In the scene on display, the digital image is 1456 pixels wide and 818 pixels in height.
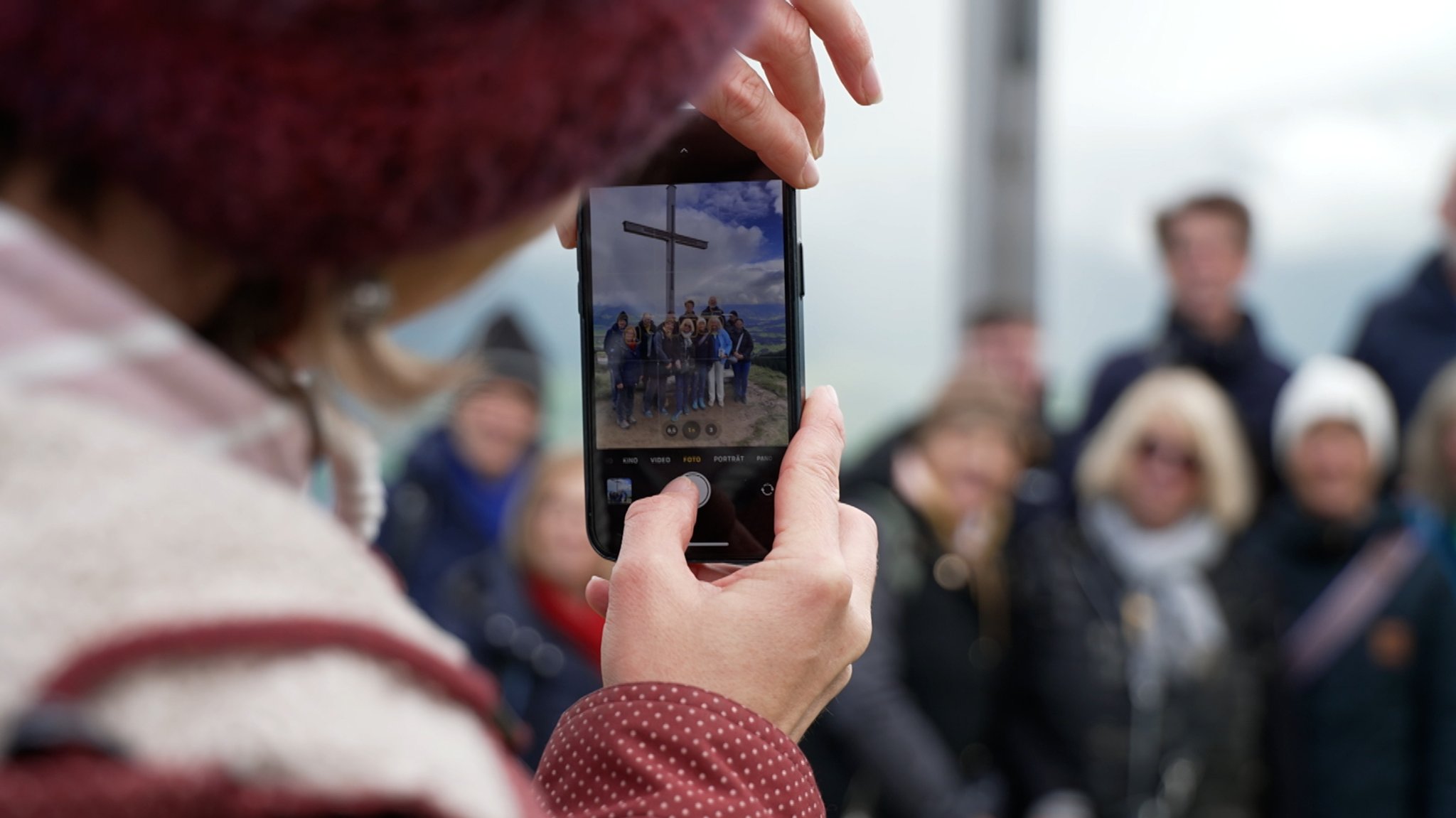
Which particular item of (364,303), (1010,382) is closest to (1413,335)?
(1010,382)

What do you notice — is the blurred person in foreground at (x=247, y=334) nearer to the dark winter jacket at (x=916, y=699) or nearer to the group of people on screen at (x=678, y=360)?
the group of people on screen at (x=678, y=360)

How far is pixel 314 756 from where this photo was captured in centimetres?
35

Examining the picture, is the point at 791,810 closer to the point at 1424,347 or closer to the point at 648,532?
the point at 648,532

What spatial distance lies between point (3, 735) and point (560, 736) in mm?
322

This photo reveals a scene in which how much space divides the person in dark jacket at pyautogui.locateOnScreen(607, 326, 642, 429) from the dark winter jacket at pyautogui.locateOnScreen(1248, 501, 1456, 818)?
2141 millimetres

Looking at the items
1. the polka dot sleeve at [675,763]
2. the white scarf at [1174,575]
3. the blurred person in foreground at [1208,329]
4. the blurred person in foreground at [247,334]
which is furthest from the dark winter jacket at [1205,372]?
the blurred person in foreground at [247,334]

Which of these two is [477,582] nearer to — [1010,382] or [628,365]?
[1010,382]

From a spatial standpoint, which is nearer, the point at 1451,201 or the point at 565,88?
the point at 565,88

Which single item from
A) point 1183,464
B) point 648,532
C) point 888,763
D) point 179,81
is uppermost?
point 179,81

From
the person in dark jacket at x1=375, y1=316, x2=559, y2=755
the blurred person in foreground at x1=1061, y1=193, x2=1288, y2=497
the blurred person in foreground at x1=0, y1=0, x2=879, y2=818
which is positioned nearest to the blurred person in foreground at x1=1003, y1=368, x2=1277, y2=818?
the blurred person in foreground at x1=1061, y1=193, x2=1288, y2=497

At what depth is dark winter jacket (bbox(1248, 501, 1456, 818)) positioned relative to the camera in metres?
2.57

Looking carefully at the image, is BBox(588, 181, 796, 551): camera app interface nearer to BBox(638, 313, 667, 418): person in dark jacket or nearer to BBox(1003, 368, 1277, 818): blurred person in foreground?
BBox(638, 313, 667, 418): person in dark jacket

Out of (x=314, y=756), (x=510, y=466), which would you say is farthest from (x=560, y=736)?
(x=510, y=466)

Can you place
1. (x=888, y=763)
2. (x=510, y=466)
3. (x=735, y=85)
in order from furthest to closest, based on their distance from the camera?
(x=510, y=466) < (x=888, y=763) < (x=735, y=85)
